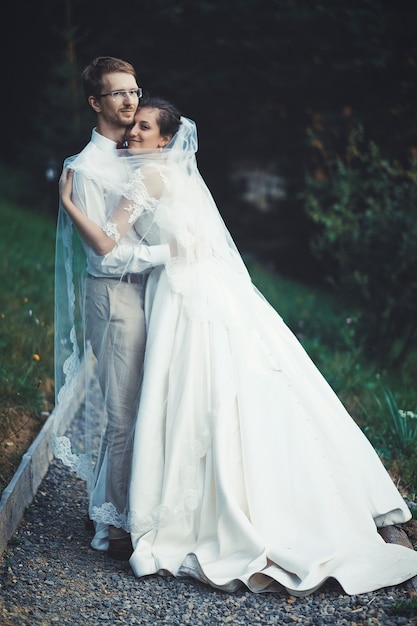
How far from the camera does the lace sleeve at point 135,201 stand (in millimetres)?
3549

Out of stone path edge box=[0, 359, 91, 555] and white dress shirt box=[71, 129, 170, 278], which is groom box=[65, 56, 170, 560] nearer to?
white dress shirt box=[71, 129, 170, 278]

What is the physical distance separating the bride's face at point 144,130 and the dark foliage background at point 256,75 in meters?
7.98

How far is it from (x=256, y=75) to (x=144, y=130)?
32.2ft

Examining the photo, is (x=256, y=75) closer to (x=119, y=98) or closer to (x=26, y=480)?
(x=119, y=98)

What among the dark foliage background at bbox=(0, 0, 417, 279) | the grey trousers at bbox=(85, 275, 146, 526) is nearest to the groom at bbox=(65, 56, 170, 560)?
the grey trousers at bbox=(85, 275, 146, 526)

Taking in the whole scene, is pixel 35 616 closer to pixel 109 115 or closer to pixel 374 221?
pixel 109 115

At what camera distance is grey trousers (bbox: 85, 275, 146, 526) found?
372 centimetres

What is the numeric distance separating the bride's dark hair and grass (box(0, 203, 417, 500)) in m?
1.98

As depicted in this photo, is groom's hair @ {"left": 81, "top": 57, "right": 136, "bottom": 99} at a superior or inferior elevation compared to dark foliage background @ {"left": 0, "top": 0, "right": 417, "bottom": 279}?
superior

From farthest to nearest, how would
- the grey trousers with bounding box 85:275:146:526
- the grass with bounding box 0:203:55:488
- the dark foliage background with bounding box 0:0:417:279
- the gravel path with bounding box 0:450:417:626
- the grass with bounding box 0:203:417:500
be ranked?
the dark foliage background with bounding box 0:0:417:279
the grass with bounding box 0:203:417:500
the grass with bounding box 0:203:55:488
the grey trousers with bounding box 85:275:146:526
the gravel path with bounding box 0:450:417:626

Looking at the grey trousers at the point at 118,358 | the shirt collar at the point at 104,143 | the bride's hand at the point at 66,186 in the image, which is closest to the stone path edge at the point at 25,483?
the grey trousers at the point at 118,358

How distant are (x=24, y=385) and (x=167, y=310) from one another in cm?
178

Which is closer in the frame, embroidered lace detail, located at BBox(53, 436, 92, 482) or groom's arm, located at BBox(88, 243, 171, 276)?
groom's arm, located at BBox(88, 243, 171, 276)

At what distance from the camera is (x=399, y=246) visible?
24.7 feet
